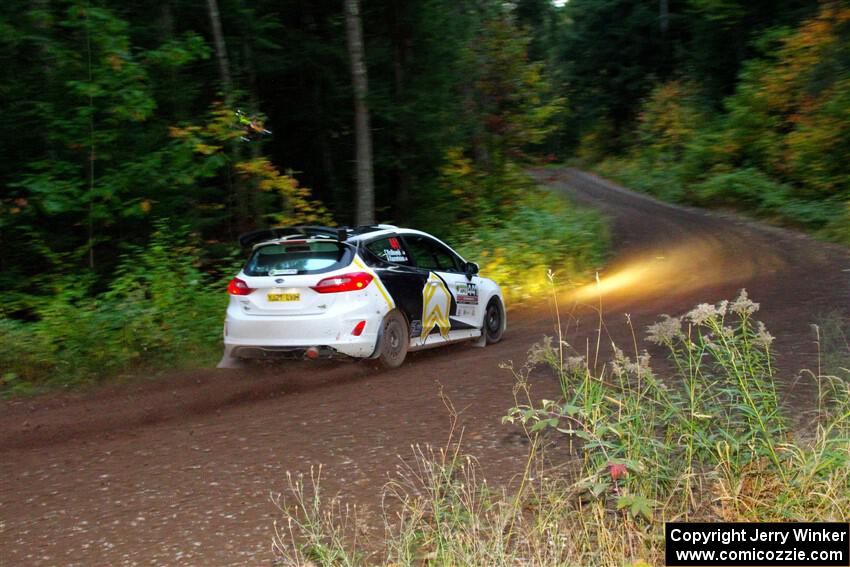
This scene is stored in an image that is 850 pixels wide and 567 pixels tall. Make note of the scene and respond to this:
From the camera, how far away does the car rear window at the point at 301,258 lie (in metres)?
9.96

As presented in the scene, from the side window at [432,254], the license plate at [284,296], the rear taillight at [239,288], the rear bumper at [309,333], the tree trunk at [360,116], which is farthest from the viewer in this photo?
the tree trunk at [360,116]

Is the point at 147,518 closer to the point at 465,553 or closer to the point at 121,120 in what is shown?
the point at 465,553

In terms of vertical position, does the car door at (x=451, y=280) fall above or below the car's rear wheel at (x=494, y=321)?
above

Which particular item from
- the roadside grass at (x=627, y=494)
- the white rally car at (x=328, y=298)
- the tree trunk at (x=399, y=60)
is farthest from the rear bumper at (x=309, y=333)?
the tree trunk at (x=399, y=60)

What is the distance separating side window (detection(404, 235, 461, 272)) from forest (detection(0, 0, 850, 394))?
3040mm

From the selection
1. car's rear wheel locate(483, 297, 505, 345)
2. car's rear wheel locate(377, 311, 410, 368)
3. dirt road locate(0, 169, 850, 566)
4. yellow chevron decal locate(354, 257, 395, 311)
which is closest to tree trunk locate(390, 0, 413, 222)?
car's rear wheel locate(483, 297, 505, 345)

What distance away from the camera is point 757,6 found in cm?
3731

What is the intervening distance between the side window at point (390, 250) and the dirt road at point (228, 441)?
133 cm

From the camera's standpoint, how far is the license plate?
9.85m

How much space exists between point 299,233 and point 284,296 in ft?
2.69

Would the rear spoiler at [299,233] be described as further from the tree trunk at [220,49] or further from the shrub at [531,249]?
the shrub at [531,249]

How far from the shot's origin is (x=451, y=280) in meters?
11.7

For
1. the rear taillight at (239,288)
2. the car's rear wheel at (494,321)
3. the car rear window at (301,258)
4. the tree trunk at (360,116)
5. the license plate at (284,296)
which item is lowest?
the car's rear wheel at (494,321)

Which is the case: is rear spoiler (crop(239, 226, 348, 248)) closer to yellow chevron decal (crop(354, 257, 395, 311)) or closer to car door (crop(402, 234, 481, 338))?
yellow chevron decal (crop(354, 257, 395, 311))
